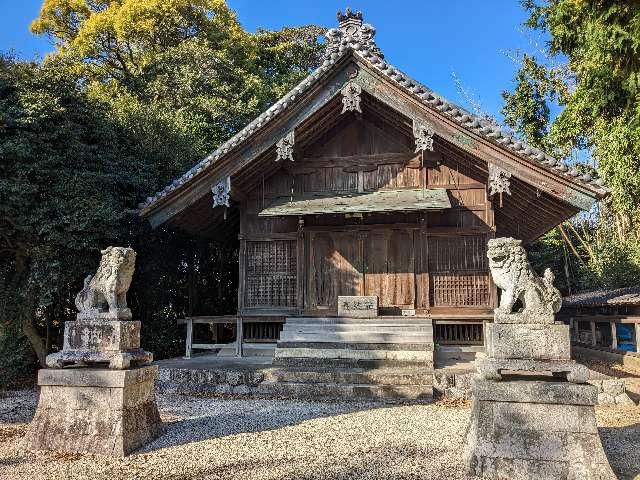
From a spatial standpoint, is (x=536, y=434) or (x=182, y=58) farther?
(x=182, y=58)

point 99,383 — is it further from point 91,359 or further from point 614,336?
point 614,336

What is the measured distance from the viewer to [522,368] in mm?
4973

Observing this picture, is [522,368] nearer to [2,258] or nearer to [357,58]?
[357,58]

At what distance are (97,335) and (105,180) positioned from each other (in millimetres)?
5813

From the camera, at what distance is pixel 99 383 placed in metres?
5.66

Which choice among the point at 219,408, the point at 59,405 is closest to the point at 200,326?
the point at 219,408

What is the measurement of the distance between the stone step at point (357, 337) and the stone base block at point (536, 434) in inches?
220

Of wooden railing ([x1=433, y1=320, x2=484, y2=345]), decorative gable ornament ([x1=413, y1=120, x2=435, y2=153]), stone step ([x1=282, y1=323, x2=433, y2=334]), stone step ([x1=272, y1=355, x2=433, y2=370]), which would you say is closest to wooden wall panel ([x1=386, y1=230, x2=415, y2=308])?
stone step ([x1=282, y1=323, x2=433, y2=334])

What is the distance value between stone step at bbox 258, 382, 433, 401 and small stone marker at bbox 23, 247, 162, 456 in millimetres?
3233

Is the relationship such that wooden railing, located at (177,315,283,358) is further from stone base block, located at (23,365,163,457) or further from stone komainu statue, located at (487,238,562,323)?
stone komainu statue, located at (487,238,562,323)

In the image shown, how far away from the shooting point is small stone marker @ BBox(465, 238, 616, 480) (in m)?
4.67

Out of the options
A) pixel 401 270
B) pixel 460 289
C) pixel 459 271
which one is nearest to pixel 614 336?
pixel 460 289

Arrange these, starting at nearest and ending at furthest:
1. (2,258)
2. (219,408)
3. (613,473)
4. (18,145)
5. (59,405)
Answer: (613,473)
(59,405)
(219,408)
(18,145)
(2,258)

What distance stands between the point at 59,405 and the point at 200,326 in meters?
10.2
